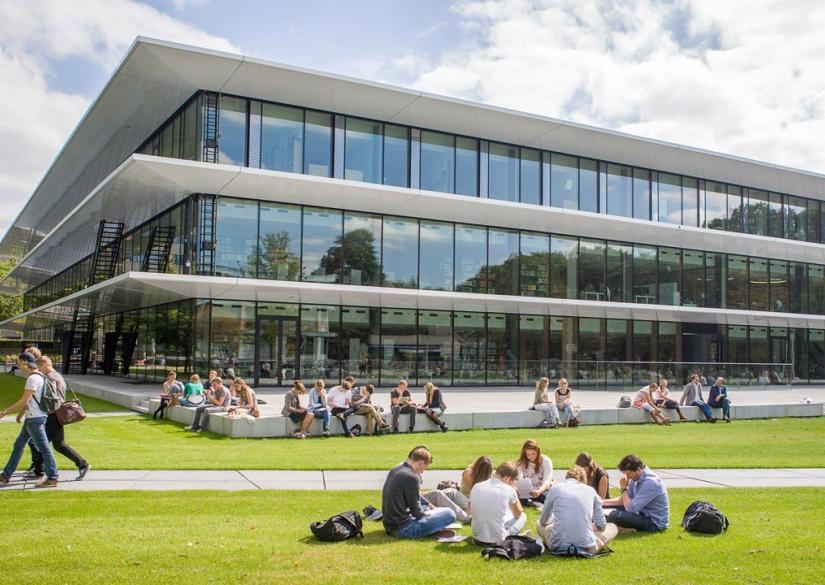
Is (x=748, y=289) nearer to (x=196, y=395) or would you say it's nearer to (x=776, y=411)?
(x=776, y=411)

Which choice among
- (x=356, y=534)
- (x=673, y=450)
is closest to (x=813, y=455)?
(x=673, y=450)

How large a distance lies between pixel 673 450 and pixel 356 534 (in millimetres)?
10260

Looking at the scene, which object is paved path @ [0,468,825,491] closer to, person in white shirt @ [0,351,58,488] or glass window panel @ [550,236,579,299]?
person in white shirt @ [0,351,58,488]

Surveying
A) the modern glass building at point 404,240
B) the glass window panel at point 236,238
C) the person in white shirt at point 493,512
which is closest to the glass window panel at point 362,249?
the modern glass building at point 404,240

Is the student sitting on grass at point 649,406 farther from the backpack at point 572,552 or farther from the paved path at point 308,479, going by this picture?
the backpack at point 572,552

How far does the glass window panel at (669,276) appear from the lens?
38094 millimetres

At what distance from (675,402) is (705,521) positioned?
1536cm

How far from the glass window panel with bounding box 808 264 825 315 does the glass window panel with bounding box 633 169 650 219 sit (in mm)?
13932

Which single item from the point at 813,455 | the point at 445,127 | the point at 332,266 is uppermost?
the point at 445,127

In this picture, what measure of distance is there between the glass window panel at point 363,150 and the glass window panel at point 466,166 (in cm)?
381

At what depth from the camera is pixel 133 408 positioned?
22.9m

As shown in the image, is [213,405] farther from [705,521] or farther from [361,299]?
[705,521]

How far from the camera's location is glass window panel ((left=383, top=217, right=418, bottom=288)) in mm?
30516

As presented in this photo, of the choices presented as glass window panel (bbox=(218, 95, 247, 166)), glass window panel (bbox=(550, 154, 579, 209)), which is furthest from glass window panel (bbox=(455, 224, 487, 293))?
glass window panel (bbox=(218, 95, 247, 166))
